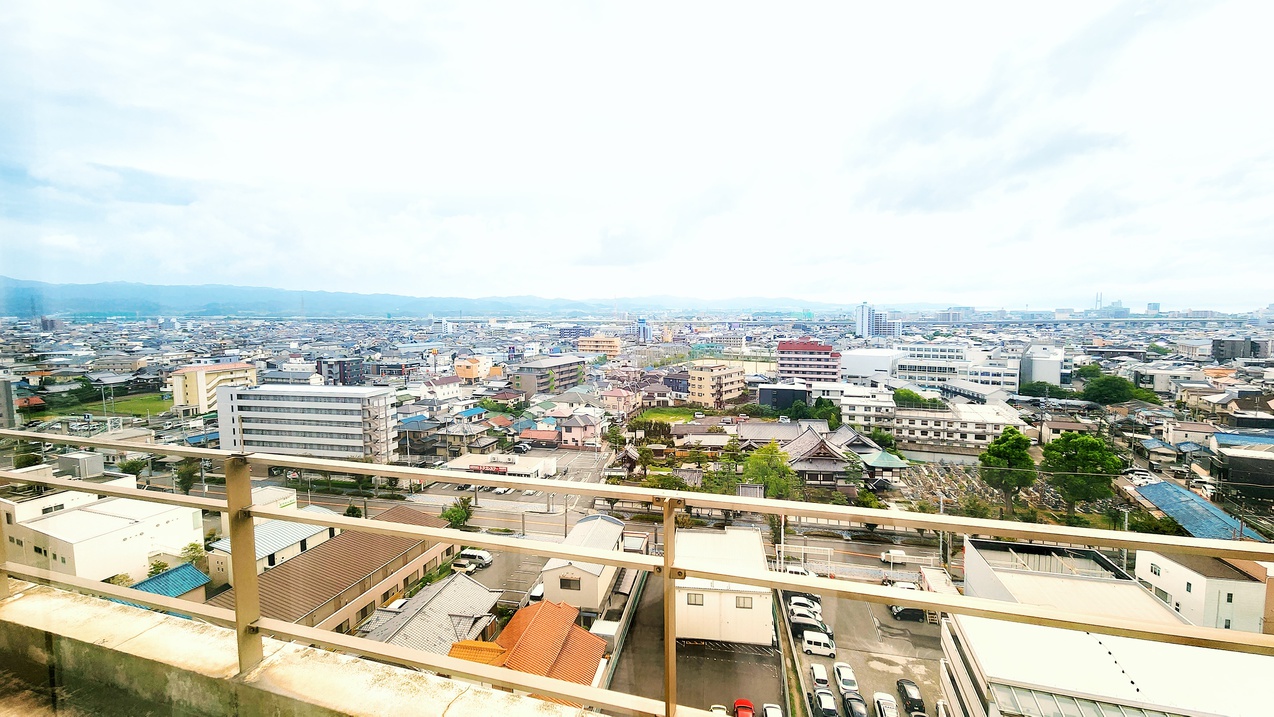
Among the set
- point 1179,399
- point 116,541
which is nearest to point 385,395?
point 116,541

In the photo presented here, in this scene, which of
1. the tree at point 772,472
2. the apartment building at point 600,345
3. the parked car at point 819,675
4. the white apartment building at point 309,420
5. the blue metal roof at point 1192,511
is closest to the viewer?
the parked car at point 819,675

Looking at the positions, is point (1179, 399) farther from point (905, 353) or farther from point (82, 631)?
point (82, 631)

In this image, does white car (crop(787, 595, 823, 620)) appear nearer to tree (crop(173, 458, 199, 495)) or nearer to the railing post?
the railing post

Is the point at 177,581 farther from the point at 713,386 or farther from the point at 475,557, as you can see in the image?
the point at 713,386

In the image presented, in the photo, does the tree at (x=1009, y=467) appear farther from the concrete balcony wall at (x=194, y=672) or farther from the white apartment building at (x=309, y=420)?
the white apartment building at (x=309, y=420)

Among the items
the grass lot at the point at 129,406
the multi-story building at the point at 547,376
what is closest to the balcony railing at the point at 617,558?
the grass lot at the point at 129,406

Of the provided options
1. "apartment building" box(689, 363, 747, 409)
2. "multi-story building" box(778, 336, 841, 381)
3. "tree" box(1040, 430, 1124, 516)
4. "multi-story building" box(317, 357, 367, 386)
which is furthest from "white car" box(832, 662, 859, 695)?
"multi-story building" box(778, 336, 841, 381)

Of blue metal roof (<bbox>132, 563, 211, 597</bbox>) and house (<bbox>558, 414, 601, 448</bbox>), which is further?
house (<bbox>558, 414, 601, 448</bbox>)
